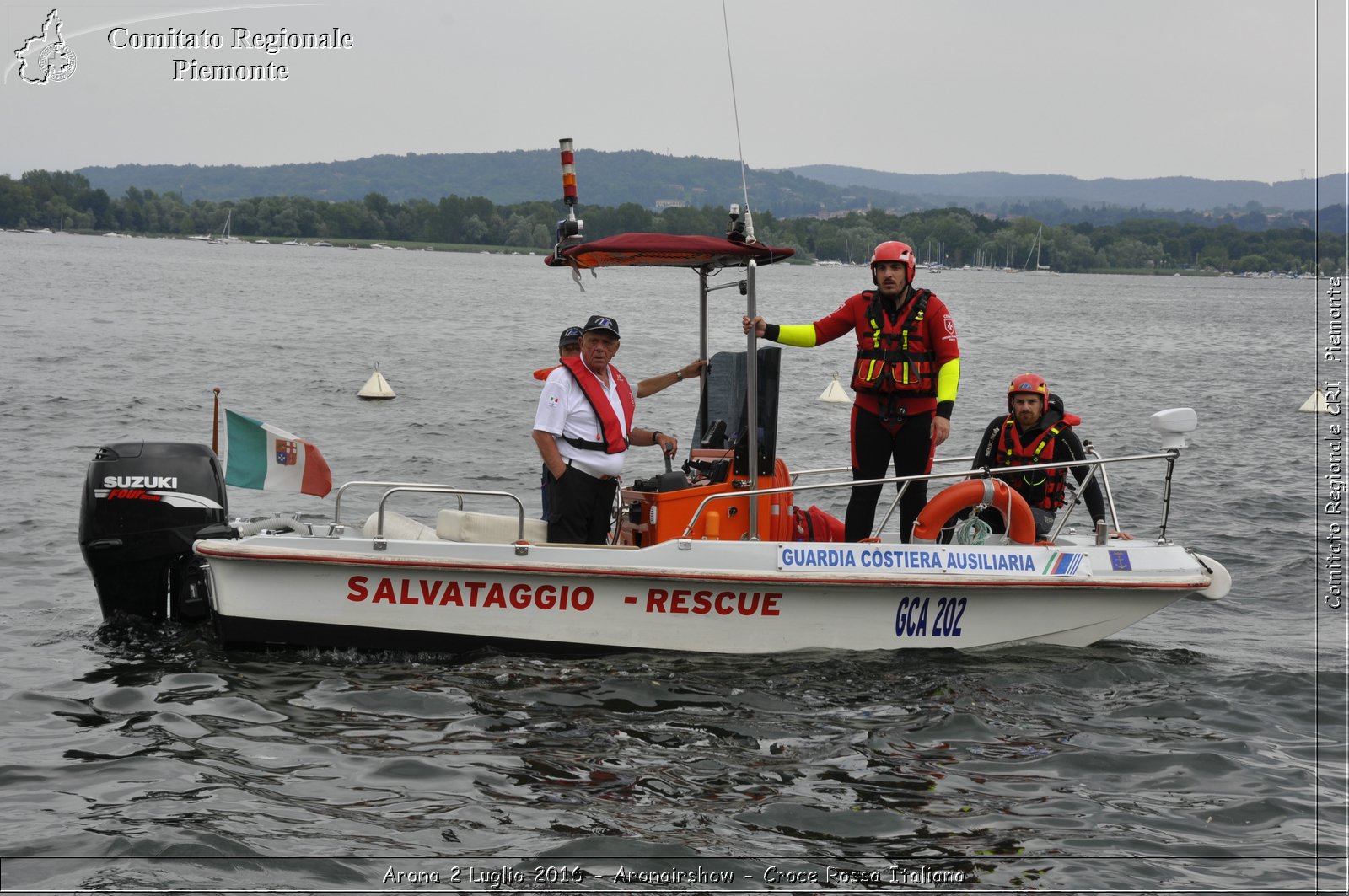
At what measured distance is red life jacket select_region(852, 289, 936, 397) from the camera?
787cm

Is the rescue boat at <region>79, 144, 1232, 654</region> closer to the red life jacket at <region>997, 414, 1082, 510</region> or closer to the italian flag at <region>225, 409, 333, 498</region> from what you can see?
the italian flag at <region>225, 409, 333, 498</region>

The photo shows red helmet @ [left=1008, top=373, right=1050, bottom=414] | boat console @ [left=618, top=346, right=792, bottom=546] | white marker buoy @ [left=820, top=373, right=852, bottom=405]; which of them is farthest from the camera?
white marker buoy @ [left=820, top=373, right=852, bottom=405]

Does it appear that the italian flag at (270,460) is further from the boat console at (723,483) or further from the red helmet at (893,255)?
the red helmet at (893,255)

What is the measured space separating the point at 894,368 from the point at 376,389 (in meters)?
16.6

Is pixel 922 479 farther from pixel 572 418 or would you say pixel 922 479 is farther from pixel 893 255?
pixel 572 418

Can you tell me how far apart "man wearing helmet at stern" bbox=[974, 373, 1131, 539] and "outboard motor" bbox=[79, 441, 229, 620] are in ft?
16.3

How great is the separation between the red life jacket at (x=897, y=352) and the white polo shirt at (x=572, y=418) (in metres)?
1.60

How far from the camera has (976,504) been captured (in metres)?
7.93

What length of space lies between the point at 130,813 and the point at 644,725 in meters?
2.56

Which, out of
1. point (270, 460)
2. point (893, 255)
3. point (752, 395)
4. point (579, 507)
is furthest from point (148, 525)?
point (893, 255)

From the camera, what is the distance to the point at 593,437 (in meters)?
7.59

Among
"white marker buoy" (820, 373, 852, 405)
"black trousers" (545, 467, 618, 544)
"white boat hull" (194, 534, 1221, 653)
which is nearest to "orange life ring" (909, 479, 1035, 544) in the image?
"white boat hull" (194, 534, 1221, 653)

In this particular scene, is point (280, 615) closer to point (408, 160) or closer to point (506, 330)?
point (506, 330)

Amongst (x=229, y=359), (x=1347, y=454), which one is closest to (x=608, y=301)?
(x=229, y=359)
